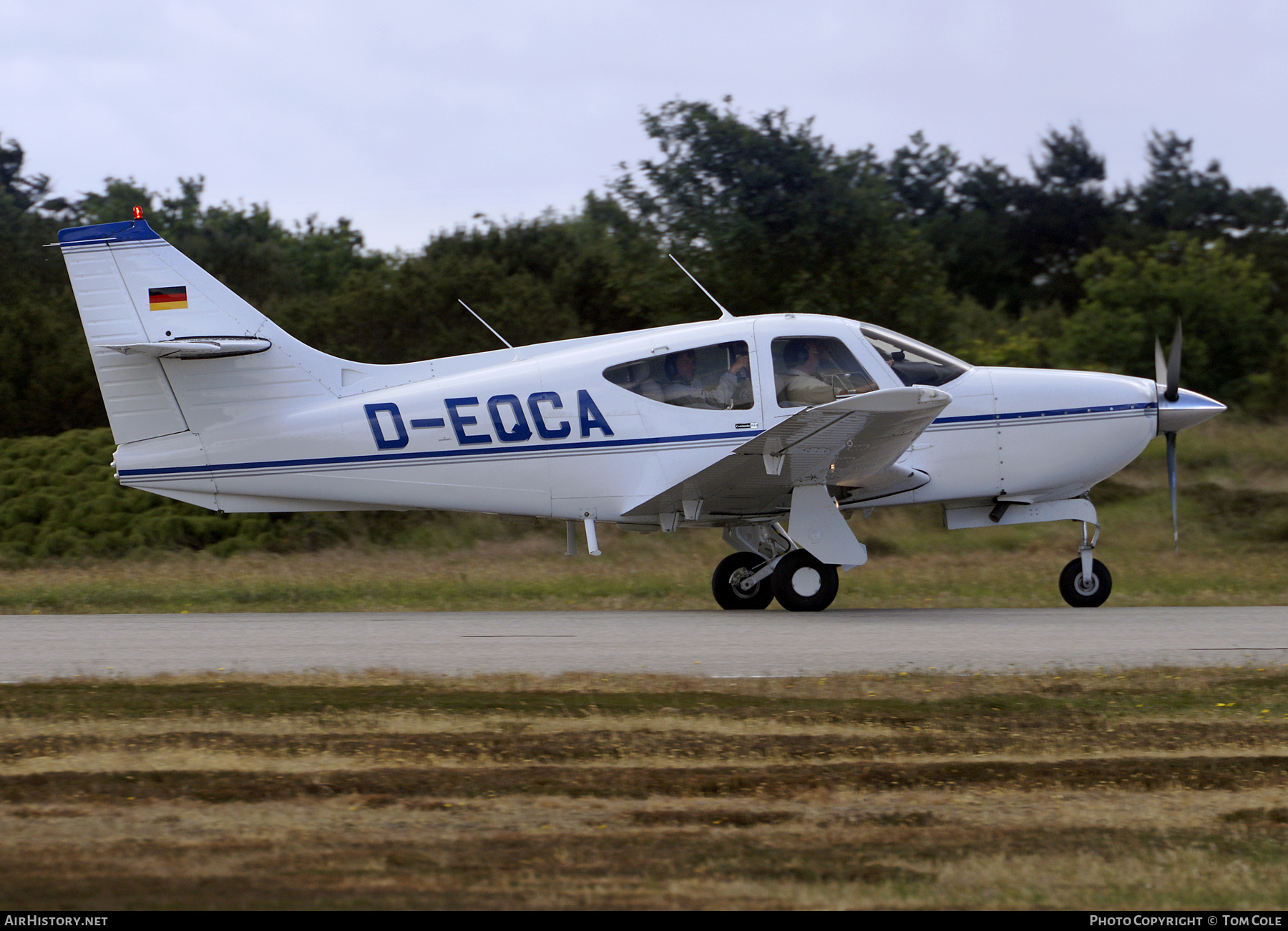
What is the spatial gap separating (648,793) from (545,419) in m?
6.16

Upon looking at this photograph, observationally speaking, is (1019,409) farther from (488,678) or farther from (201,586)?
(201,586)

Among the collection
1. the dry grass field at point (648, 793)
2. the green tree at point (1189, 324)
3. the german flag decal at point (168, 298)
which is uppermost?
the green tree at point (1189, 324)

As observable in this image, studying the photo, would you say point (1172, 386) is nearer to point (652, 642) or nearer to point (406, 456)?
point (652, 642)

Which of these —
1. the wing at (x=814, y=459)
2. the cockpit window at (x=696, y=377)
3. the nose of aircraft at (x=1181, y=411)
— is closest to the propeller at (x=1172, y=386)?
the nose of aircraft at (x=1181, y=411)

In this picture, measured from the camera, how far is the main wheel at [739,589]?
457 inches

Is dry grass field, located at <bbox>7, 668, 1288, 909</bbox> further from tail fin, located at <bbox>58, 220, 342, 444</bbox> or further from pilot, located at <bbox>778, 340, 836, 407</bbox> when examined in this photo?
tail fin, located at <bbox>58, 220, 342, 444</bbox>

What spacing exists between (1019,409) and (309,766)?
25.1ft

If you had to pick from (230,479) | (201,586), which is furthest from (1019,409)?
(201,586)

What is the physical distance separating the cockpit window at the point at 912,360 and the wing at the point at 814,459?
809mm

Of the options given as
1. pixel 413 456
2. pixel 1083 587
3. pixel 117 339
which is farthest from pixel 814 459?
pixel 117 339

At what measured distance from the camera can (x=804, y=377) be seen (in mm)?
10594

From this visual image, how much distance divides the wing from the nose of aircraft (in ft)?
7.72

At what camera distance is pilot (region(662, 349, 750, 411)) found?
10.7 meters

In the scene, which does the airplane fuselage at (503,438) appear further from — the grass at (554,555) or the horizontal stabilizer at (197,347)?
the grass at (554,555)
